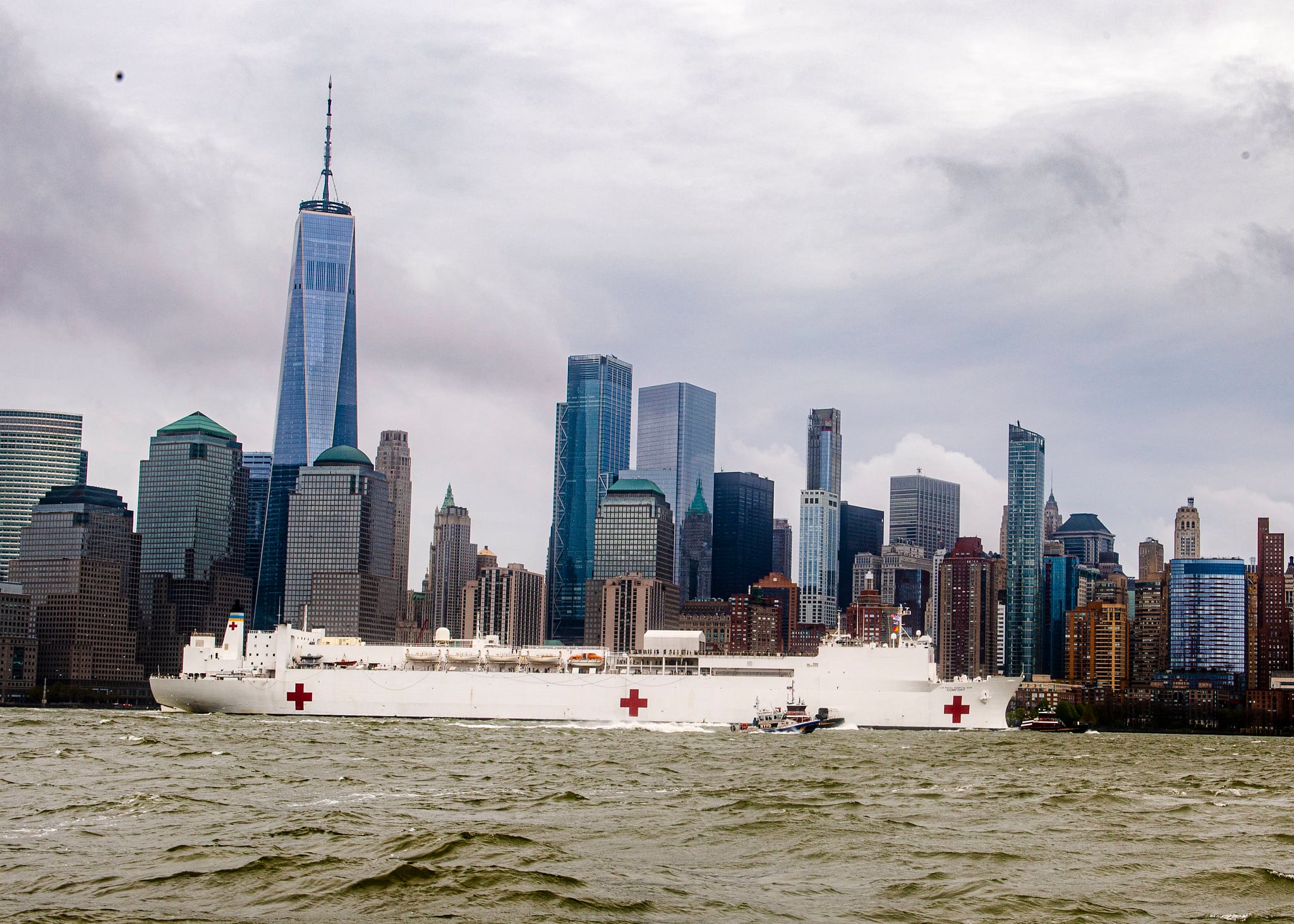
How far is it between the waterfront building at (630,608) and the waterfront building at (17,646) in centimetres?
7193

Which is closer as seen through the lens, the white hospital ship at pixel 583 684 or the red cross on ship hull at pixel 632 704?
the white hospital ship at pixel 583 684

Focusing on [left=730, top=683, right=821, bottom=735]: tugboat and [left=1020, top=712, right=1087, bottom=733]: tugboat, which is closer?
[left=730, top=683, right=821, bottom=735]: tugboat

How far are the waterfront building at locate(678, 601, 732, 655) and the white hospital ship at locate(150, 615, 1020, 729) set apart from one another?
99.3 meters

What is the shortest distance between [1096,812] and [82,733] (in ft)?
131

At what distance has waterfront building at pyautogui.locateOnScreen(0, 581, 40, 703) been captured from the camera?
169m

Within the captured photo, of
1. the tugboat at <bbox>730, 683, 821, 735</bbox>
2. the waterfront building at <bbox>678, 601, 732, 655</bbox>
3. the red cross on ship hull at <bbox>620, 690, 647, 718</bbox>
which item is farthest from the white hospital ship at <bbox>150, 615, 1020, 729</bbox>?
the waterfront building at <bbox>678, 601, 732, 655</bbox>

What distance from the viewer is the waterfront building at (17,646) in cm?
16938

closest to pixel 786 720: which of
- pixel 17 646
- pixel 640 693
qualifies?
pixel 640 693

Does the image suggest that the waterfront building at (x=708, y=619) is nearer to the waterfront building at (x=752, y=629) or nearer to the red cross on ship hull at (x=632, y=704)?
the waterfront building at (x=752, y=629)

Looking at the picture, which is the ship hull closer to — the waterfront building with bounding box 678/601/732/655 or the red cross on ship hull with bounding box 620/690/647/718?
the red cross on ship hull with bounding box 620/690/647/718

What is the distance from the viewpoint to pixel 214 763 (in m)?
35.6

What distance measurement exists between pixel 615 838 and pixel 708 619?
16116 cm

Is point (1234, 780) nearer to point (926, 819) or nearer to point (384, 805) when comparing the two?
point (926, 819)

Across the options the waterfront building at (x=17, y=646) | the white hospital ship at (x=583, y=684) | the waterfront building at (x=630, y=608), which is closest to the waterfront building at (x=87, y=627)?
the waterfront building at (x=17, y=646)
